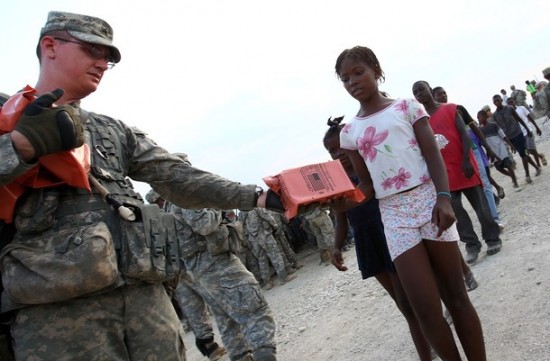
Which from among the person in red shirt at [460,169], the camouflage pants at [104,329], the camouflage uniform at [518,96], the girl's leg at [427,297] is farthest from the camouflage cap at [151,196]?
the camouflage uniform at [518,96]

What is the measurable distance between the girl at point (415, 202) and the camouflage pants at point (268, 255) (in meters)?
8.16

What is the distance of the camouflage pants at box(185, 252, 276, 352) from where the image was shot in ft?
15.3

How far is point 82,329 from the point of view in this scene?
6.21 feet

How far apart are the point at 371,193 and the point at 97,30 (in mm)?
1765

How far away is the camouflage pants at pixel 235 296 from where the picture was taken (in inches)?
184

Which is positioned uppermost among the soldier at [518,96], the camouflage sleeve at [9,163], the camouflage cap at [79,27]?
the soldier at [518,96]

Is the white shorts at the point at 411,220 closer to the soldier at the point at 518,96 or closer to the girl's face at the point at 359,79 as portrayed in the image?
the girl's face at the point at 359,79

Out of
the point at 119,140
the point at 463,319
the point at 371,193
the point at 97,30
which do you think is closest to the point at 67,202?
→ the point at 119,140

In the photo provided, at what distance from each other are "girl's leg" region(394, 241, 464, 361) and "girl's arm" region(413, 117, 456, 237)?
0.61 ft

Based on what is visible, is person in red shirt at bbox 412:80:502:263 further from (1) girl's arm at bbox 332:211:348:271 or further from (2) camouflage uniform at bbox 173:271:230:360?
(2) camouflage uniform at bbox 173:271:230:360

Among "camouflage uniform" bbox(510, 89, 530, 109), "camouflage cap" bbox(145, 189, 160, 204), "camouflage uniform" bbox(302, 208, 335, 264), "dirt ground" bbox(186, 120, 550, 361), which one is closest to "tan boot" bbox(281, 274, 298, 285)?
"camouflage uniform" bbox(302, 208, 335, 264)

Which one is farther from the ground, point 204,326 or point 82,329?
point 82,329

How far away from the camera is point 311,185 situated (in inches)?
86.8

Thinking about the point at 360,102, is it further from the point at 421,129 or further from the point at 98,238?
the point at 98,238
